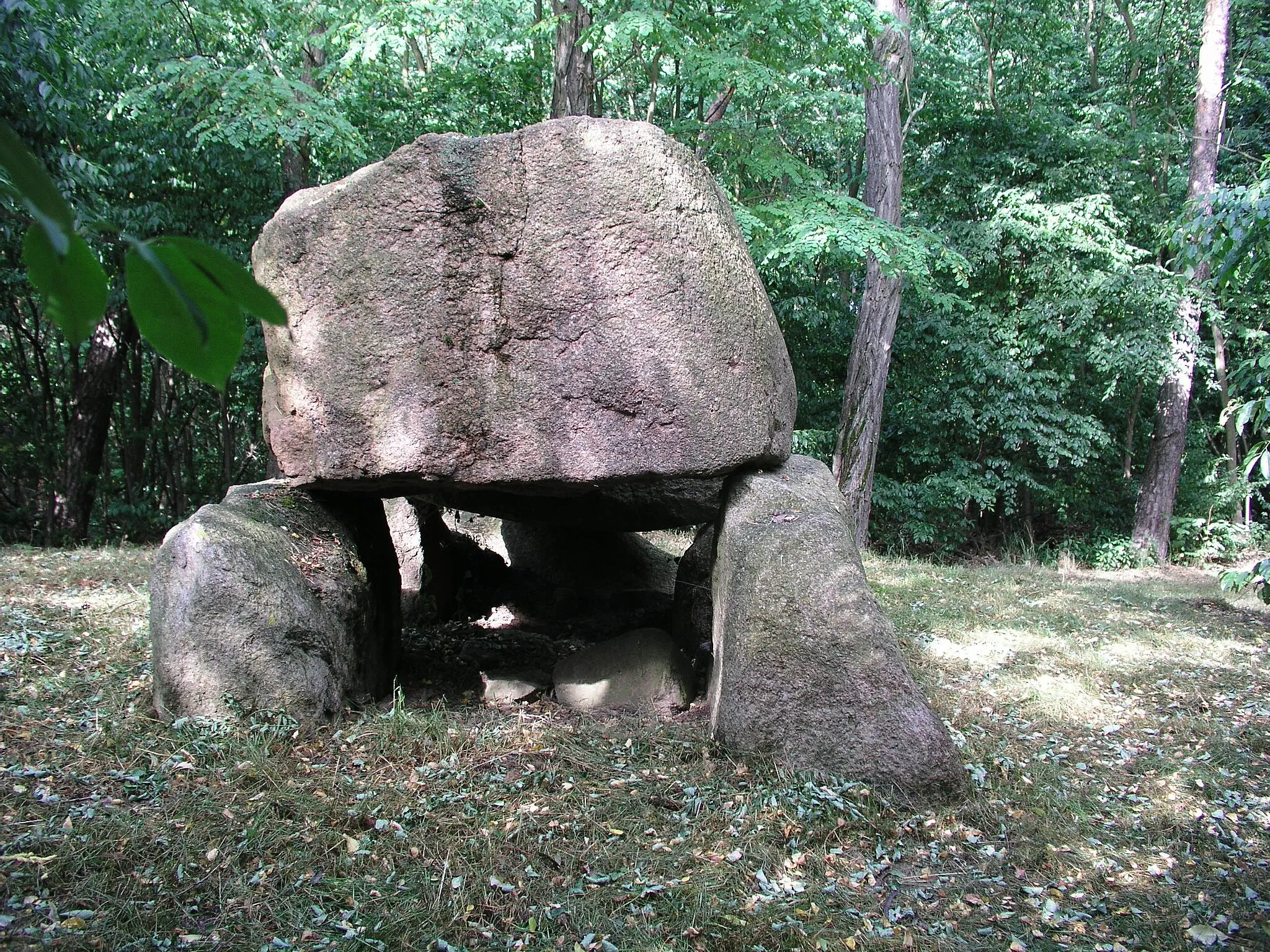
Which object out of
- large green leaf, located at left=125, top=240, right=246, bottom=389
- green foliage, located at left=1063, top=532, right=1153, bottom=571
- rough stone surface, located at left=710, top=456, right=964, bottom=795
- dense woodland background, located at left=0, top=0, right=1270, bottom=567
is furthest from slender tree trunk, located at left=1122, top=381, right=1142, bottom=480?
large green leaf, located at left=125, top=240, right=246, bottom=389

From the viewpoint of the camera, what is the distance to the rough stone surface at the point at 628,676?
457cm

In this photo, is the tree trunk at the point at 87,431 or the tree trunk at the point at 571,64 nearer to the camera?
the tree trunk at the point at 571,64

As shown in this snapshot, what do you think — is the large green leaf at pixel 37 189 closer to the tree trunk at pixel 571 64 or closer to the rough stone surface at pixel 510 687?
the rough stone surface at pixel 510 687

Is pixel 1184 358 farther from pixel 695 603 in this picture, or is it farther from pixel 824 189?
pixel 695 603

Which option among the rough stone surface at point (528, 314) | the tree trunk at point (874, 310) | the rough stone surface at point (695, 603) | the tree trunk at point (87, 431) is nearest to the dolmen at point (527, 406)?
the rough stone surface at point (528, 314)

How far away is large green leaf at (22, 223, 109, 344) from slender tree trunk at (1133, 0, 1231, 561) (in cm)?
1233

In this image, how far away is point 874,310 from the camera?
32.2 ft

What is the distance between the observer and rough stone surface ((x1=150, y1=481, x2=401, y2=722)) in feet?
12.2

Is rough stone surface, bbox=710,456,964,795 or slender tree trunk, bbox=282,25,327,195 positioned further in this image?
slender tree trunk, bbox=282,25,327,195

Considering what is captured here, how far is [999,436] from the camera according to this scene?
39.6 feet

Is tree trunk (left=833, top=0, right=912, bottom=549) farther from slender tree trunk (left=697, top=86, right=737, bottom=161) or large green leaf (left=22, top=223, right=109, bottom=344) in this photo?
large green leaf (left=22, top=223, right=109, bottom=344)

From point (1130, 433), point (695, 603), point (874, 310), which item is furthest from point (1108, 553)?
point (695, 603)

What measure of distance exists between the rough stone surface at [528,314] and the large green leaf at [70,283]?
136 inches

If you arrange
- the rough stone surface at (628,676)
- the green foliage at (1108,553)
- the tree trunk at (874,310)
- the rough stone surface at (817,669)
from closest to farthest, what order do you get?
the rough stone surface at (817,669)
the rough stone surface at (628,676)
the tree trunk at (874,310)
the green foliage at (1108,553)
